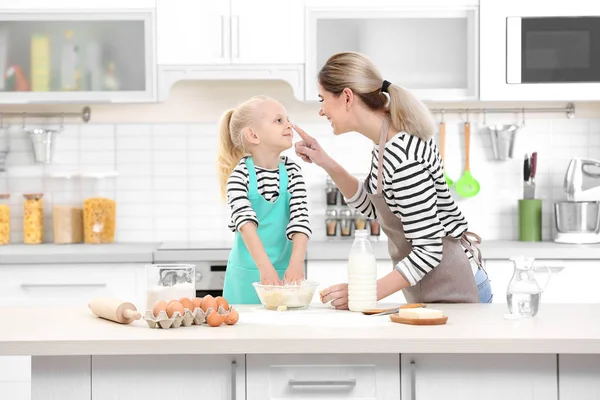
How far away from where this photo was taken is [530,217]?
13.5 feet

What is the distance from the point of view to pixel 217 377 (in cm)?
180

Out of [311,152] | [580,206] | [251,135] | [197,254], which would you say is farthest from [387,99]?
[580,206]

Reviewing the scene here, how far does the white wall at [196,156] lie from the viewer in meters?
4.23

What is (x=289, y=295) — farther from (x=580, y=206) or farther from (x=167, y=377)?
(x=580, y=206)

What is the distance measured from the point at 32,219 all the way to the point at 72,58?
78cm

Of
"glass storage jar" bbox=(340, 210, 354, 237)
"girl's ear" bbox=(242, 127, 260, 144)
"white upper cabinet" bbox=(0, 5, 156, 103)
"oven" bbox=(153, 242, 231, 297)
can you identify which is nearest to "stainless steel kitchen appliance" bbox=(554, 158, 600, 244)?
"glass storage jar" bbox=(340, 210, 354, 237)

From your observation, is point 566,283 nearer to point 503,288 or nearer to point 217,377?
point 503,288

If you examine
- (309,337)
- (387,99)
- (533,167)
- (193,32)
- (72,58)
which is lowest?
(309,337)

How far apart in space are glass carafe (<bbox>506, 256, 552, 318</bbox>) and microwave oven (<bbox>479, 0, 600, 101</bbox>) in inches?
81.3

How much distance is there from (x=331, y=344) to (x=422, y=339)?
18 cm

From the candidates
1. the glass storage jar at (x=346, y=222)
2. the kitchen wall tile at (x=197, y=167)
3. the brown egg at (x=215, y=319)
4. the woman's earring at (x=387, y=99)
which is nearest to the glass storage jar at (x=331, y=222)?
the glass storage jar at (x=346, y=222)

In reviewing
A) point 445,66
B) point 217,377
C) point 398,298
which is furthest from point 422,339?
point 445,66

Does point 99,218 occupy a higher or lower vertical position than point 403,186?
lower

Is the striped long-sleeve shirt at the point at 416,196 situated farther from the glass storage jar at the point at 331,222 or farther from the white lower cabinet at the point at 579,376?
the glass storage jar at the point at 331,222
